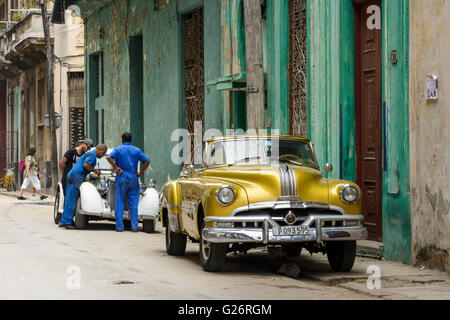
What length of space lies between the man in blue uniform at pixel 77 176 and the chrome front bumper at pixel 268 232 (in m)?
6.83

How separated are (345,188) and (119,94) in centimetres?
1692

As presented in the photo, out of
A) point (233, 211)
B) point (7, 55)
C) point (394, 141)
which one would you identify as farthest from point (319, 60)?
point (7, 55)

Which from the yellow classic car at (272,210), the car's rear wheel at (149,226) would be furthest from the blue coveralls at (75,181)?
the yellow classic car at (272,210)

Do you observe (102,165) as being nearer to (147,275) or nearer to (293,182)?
(147,275)

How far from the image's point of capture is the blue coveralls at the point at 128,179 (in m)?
15.5

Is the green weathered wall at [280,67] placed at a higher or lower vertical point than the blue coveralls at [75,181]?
higher

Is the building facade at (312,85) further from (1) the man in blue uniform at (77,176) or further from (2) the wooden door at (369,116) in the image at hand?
(1) the man in blue uniform at (77,176)

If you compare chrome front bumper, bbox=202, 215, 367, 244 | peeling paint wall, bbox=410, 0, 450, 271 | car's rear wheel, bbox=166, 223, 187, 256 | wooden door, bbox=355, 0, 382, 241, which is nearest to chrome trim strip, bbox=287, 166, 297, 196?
chrome front bumper, bbox=202, 215, 367, 244

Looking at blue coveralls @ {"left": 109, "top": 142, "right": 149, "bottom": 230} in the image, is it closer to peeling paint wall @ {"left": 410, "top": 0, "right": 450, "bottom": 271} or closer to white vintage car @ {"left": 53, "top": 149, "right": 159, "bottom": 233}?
white vintage car @ {"left": 53, "top": 149, "right": 159, "bottom": 233}

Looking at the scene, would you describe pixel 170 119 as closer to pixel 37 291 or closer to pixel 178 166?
pixel 178 166

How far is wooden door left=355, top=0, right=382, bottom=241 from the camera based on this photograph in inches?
496

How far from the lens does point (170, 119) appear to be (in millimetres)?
21547

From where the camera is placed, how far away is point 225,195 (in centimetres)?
955

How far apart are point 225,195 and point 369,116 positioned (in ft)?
13.3
